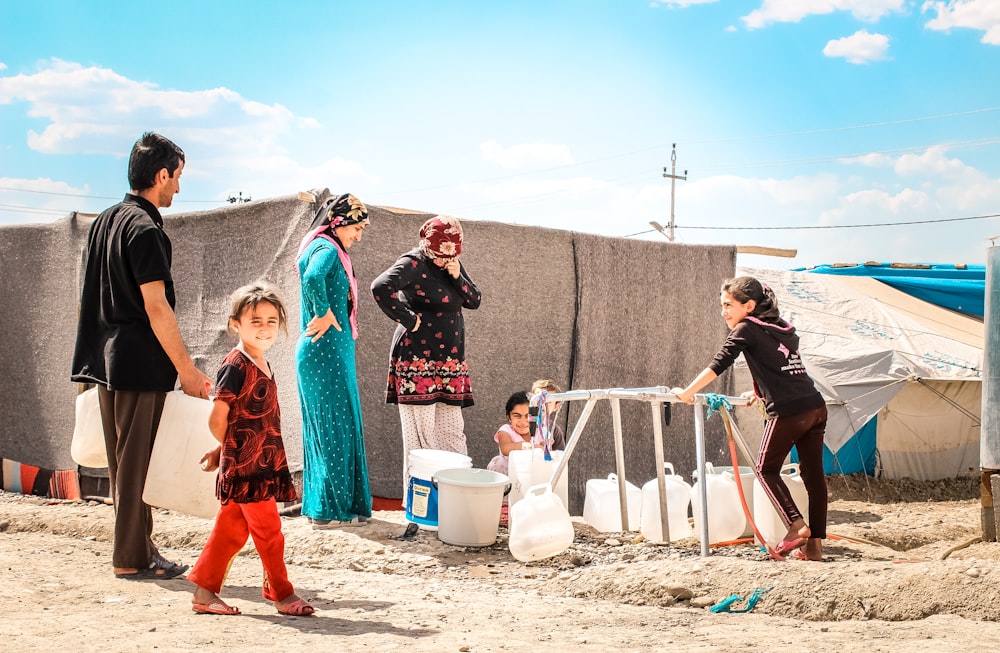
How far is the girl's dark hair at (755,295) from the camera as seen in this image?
429 cm

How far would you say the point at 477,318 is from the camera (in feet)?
19.3

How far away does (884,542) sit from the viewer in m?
5.56

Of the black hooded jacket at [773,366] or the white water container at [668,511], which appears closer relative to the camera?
the black hooded jacket at [773,366]

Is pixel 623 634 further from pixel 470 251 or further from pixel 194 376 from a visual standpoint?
pixel 470 251

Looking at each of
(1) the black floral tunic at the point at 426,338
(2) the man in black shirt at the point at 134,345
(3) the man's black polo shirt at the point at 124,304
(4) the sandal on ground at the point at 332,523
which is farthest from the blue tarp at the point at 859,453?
(3) the man's black polo shirt at the point at 124,304

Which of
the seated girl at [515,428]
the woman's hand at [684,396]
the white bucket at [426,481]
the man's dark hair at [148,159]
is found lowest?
the white bucket at [426,481]

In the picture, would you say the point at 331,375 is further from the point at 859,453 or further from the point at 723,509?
the point at 859,453

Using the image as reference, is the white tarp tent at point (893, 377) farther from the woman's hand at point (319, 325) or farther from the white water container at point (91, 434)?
the white water container at point (91, 434)

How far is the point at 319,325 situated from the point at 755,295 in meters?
2.07

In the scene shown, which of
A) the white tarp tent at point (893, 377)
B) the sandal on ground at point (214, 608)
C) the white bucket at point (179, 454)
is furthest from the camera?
the white tarp tent at point (893, 377)

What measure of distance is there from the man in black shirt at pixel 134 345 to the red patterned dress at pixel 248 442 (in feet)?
1.42

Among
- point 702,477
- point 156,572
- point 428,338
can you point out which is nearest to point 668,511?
point 702,477

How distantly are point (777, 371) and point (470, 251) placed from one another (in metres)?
2.27

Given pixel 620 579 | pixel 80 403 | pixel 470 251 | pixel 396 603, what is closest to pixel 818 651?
pixel 620 579
